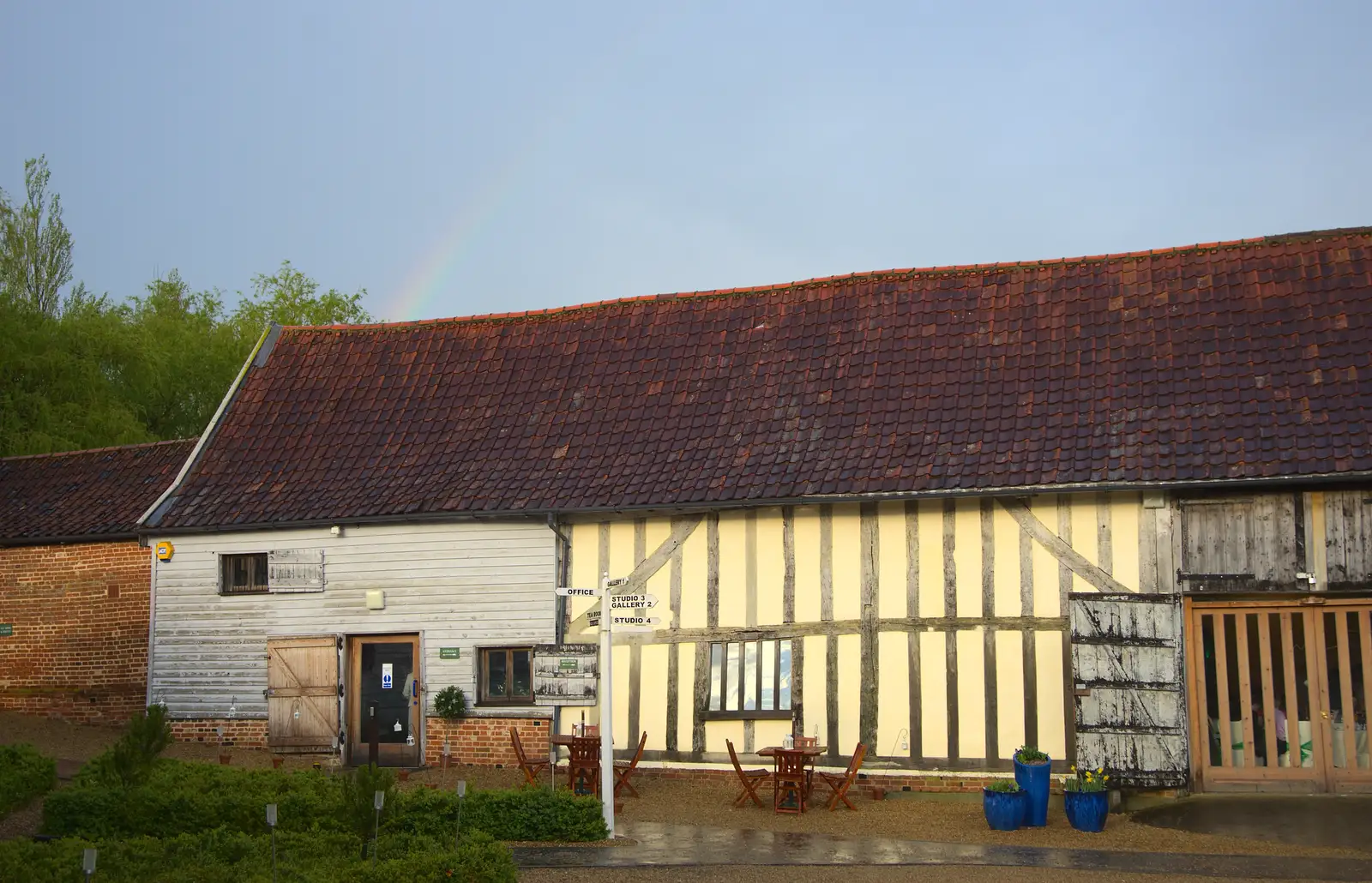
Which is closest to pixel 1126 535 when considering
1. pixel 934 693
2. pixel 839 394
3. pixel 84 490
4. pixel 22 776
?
pixel 934 693

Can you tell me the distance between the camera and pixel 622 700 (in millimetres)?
16641

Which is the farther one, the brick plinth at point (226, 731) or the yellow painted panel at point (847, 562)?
the brick plinth at point (226, 731)

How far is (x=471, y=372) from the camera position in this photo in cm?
1967

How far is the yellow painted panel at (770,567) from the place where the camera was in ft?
Answer: 52.9

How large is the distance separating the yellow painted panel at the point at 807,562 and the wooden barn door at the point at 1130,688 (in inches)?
114

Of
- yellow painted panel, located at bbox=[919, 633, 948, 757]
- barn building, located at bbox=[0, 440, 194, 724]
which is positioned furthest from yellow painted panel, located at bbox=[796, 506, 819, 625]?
barn building, located at bbox=[0, 440, 194, 724]

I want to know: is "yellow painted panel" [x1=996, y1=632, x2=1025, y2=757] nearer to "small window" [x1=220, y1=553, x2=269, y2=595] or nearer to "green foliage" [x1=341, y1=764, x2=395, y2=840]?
"green foliage" [x1=341, y1=764, x2=395, y2=840]

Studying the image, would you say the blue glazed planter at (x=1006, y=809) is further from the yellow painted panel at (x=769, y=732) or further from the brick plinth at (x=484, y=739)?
the brick plinth at (x=484, y=739)

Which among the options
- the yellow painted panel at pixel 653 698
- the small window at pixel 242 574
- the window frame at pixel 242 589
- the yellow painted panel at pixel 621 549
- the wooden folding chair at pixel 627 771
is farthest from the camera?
the small window at pixel 242 574

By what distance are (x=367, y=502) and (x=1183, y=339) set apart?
9634mm

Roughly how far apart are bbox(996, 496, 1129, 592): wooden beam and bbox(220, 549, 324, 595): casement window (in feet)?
27.9

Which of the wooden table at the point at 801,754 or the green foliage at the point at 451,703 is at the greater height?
the green foliage at the point at 451,703

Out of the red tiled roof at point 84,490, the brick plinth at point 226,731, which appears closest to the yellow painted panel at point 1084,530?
the brick plinth at point 226,731

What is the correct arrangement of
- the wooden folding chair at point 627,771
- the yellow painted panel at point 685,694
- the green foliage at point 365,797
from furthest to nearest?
the yellow painted panel at point 685,694, the wooden folding chair at point 627,771, the green foliage at point 365,797
